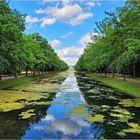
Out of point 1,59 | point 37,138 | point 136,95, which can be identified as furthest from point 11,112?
point 1,59

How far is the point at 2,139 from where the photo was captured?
431 inches

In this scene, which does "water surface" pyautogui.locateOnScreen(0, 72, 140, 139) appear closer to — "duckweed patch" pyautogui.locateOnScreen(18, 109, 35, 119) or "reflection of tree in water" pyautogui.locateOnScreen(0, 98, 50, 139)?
"reflection of tree in water" pyautogui.locateOnScreen(0, 98, 50, 139)

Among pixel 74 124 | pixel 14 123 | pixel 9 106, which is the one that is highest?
pixel 9 106

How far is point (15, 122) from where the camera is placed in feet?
46.3

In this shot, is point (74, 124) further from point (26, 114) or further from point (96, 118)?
point (26, 114)

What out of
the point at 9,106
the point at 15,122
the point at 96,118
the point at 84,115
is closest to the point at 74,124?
the point at 96,118

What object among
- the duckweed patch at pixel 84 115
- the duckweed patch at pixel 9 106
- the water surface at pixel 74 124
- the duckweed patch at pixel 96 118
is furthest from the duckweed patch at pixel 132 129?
the duckweed patch at pixel 9 106

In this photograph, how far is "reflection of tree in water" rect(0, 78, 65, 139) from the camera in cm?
1184

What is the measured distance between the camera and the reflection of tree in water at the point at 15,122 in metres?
11.8

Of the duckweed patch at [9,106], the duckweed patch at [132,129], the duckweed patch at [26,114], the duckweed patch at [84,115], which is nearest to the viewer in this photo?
the duckweed patch at [132,129]

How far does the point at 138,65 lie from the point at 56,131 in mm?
47959

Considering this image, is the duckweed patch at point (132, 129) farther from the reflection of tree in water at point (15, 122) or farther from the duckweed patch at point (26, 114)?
the duckweed patch at point (26, 114)

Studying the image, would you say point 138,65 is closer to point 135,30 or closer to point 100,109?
point 135,30

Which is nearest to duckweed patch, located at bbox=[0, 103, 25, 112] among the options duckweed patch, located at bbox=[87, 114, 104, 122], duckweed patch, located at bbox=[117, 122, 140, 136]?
duckweed patch, located at bbox=[87, 114, 104, 122]
